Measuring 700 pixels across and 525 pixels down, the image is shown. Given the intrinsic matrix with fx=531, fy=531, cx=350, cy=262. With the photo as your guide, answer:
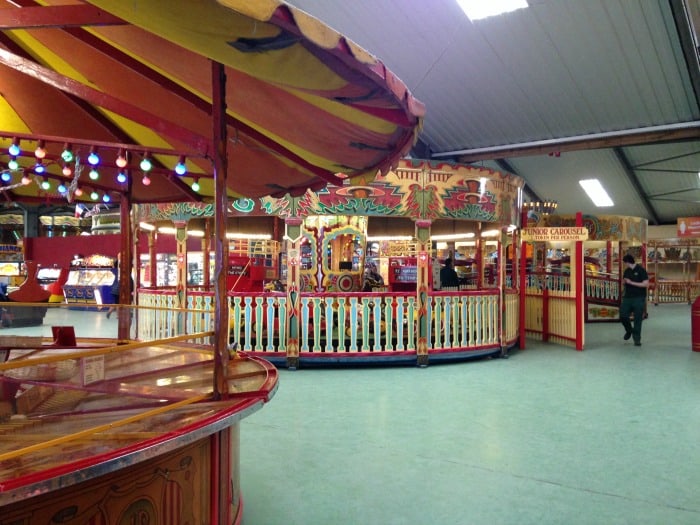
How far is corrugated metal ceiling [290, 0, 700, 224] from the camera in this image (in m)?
9.28

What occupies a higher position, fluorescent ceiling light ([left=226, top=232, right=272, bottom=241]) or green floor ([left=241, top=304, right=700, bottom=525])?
fluorescent ceiling light ([left=226, top=232, right=272, bottom=241])

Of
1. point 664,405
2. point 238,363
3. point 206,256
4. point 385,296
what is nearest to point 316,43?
point 238,363

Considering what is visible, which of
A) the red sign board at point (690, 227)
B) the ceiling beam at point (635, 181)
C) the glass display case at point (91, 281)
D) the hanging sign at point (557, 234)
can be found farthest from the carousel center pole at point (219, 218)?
the red sign board at point (690, 227)

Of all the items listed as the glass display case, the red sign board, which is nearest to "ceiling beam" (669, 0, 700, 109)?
the red sign board

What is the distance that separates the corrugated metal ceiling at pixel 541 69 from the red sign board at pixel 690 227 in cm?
681

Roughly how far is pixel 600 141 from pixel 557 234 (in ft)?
15.6

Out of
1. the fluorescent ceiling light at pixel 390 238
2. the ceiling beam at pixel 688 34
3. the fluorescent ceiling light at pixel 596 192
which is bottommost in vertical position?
the fluorescent ceiling light at pixel 390 238

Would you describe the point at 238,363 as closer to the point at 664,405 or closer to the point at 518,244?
the point at 664,405

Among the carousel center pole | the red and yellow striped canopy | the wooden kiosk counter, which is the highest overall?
the red and yellow striped canopy

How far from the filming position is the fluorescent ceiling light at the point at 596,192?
19.0 m

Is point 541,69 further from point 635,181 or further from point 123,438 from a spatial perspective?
point 123,438

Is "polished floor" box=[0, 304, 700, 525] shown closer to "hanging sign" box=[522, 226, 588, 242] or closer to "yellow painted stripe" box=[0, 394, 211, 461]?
"yellow painted stripe" box=[0, 394, 211, 461]

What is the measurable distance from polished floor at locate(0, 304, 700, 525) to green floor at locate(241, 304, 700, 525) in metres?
0.01

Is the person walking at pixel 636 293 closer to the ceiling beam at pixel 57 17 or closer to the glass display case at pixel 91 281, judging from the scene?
the ceiling beam at pixel 57 17
